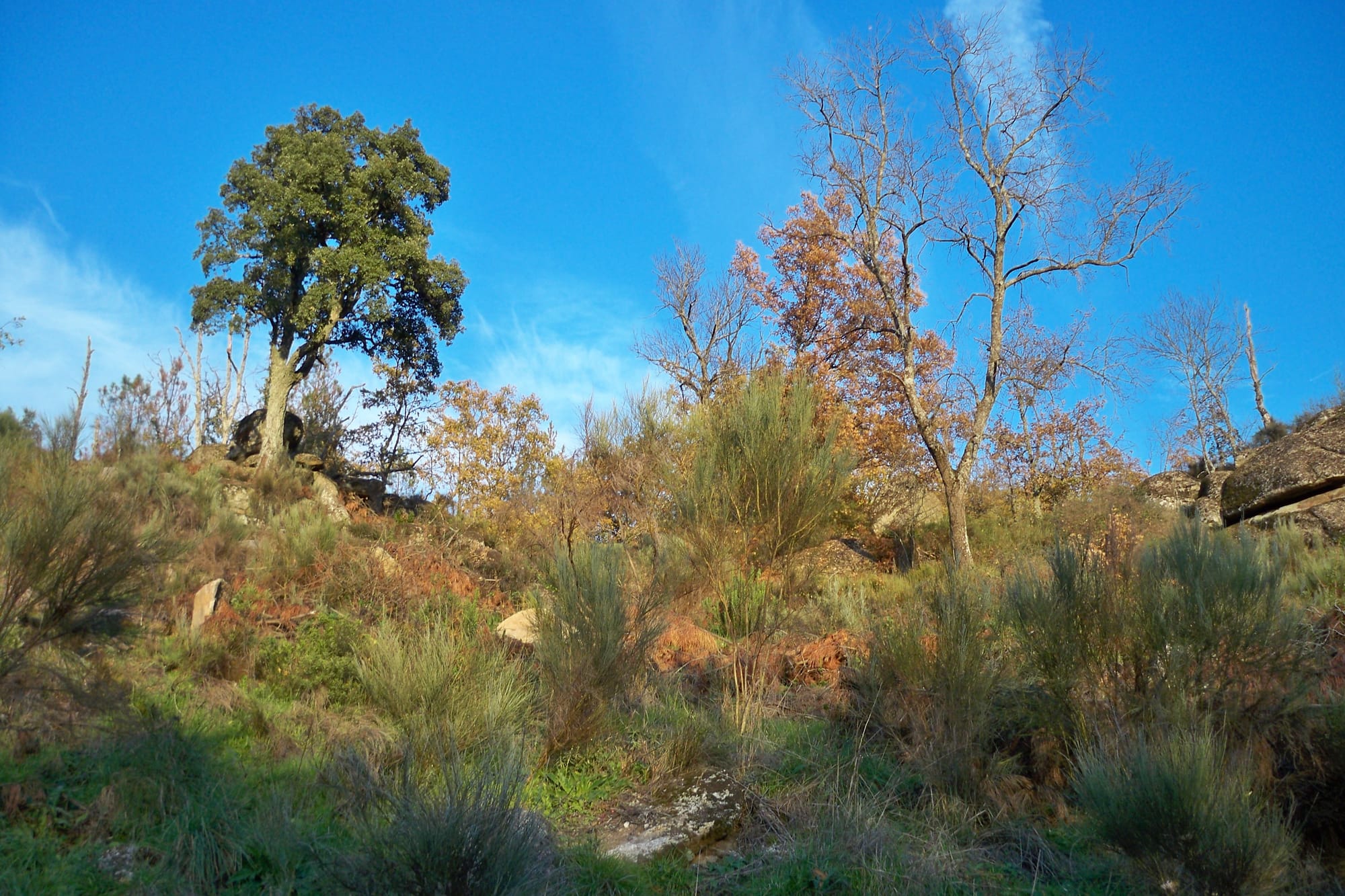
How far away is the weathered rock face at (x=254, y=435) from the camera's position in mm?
22000

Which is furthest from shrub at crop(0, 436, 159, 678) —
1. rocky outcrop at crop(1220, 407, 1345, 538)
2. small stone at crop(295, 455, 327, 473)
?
small stone at crop(295, 455, 327, 473)

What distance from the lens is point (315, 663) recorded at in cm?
729

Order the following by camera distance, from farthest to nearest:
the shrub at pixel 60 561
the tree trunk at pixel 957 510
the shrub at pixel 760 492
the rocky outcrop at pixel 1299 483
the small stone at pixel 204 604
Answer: the tree trunk at pixel 957 510
the rocky outcrop at pixel 1299 483
the shrub at pixel 760 492
the small stone at pixel 204 604
the shrub at pixel 60 561

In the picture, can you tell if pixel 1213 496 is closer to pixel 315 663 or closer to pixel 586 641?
pixel 586 641

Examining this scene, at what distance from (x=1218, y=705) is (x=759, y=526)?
4.23 m

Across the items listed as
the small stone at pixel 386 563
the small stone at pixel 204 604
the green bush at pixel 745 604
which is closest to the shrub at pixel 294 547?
the small stone at pixel 386 563

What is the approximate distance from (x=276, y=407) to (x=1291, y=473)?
2222cm

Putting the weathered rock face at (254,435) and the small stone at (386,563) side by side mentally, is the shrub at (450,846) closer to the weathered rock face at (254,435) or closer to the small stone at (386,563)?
the small stone at (386,563)

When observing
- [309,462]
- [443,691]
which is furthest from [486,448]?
[443,691]

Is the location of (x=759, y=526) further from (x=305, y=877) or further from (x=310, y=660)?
(x=305, y=877)

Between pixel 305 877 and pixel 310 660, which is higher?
pixel 310 660

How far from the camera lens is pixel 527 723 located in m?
6.38

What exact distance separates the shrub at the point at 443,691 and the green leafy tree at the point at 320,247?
1598 cm

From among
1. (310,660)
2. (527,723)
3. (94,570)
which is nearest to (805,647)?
(527,723)
